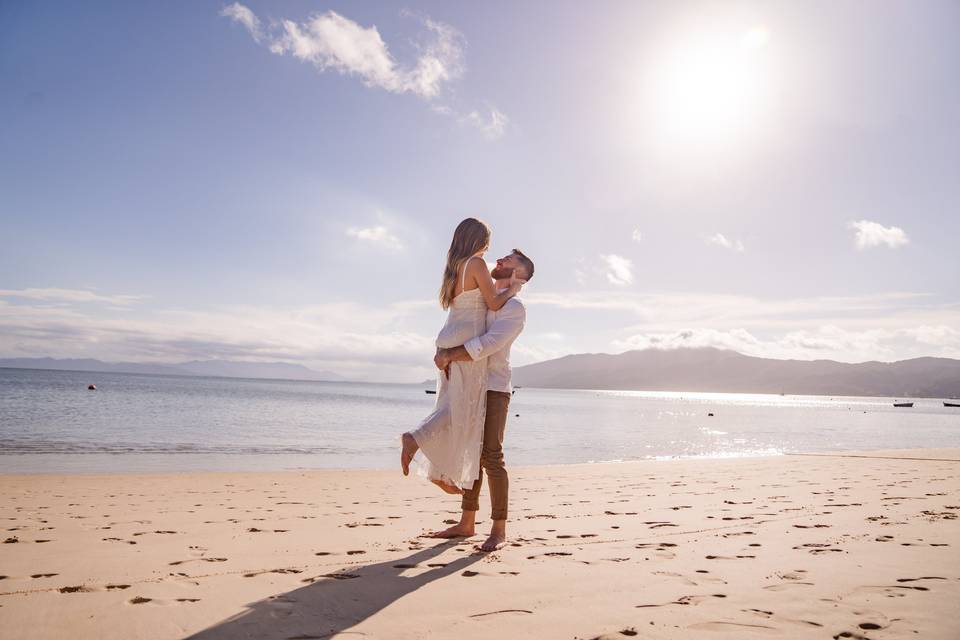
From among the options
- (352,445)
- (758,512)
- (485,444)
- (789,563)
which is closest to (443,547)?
(485,444)

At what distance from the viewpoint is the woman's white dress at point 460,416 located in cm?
473

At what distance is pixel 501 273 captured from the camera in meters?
4.98

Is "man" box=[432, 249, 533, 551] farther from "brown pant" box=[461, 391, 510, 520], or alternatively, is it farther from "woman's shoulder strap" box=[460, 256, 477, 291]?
"woman's shoulder strap" box=[460, 256, 477, 291]

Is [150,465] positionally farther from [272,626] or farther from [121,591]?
[272,626]

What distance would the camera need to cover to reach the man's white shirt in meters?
4.59

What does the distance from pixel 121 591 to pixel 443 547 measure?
91.6 inches

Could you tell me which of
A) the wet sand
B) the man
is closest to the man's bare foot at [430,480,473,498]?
the man

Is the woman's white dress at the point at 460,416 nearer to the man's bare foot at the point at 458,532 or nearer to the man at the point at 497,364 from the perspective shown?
the man at the point at 497,364

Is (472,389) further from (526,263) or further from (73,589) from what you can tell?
(73,589)

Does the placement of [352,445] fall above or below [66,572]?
below

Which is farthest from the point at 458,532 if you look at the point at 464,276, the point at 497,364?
the point at 464,276

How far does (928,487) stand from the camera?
30.7 feet

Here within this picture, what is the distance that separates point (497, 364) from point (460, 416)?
542mm

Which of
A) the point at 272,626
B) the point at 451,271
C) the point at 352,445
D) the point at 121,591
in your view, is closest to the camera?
the point at 272,626
